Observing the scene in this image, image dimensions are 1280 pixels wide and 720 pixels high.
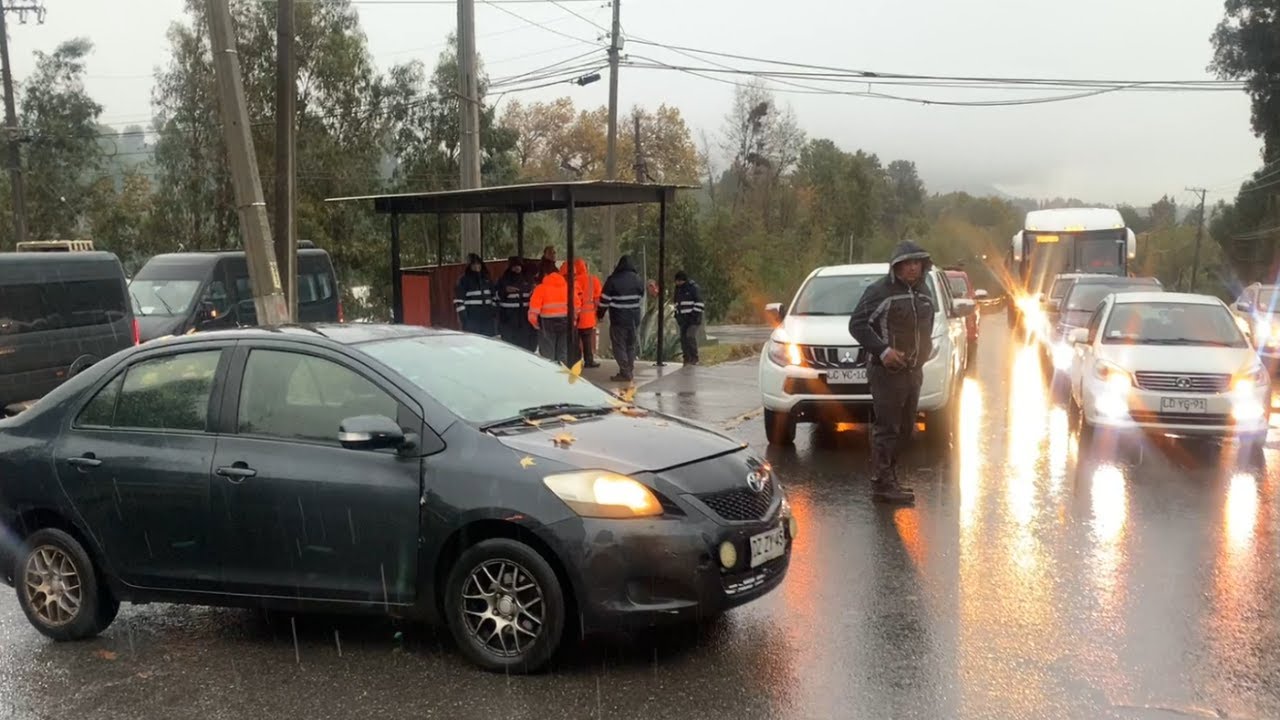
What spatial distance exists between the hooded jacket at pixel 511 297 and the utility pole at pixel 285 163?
4491mm

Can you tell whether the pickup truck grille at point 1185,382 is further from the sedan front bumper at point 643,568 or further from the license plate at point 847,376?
the sedan front bumper at point 643,568

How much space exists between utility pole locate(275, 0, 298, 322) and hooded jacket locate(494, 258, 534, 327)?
14.7ft

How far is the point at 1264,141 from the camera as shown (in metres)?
54.2

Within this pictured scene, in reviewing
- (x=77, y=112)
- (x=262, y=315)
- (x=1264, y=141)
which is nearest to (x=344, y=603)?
(x=262, y=315)

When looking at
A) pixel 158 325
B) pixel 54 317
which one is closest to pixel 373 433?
pixel 54 317

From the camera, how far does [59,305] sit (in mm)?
13352

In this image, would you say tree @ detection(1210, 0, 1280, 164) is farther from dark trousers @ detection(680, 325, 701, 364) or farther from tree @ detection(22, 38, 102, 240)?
tree @ detection(22, 38, 102, 240)

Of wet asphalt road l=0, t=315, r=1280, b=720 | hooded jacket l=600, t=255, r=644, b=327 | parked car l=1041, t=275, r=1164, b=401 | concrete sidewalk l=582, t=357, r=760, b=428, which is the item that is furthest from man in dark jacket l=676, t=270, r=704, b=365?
wet asphalt road l=0, t=315, r=1280, b=720

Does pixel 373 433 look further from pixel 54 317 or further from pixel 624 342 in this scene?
pixel 624 342

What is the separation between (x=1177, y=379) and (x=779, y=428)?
11.7 feet

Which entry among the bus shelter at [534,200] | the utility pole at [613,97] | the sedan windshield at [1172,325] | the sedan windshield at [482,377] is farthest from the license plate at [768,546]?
the utility pole at [613,97]

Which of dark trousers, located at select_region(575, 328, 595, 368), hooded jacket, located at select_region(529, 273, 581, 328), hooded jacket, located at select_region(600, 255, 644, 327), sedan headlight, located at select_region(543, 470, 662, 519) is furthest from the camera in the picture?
dark trousers, located at select_region(575, 328, 595, 368)

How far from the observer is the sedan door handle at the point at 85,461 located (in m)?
5.31

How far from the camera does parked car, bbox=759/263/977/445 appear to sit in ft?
33.2
